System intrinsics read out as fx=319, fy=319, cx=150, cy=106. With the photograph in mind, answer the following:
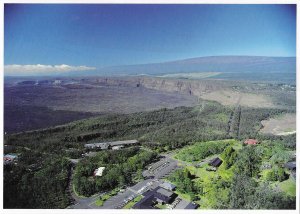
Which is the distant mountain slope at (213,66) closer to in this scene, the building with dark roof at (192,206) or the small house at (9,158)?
the small house at (9,158)

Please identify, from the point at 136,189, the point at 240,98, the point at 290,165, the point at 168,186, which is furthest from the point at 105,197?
the point at 240,98

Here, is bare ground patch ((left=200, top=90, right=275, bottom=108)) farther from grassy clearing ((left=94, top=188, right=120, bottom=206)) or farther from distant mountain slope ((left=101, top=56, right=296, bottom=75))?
grassy clearing ((left=94, top=188, right=120, bottom=206))

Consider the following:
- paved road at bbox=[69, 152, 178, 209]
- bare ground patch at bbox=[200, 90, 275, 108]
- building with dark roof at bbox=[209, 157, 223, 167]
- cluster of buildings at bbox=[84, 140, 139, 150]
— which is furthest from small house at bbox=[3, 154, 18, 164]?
bare ground patch at bbox=[200, 90, 275, 108]

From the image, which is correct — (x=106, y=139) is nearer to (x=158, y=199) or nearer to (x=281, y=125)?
(x=158, y=199)

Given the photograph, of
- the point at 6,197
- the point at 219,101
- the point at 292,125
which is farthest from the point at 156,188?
the point at 219,101

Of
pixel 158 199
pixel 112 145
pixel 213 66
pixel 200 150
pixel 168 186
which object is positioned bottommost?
pixel 158 199

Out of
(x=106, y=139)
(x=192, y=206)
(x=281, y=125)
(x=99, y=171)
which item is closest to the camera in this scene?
(x=192, y=206)

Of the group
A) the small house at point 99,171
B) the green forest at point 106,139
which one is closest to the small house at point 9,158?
the green forest at point 106,139
